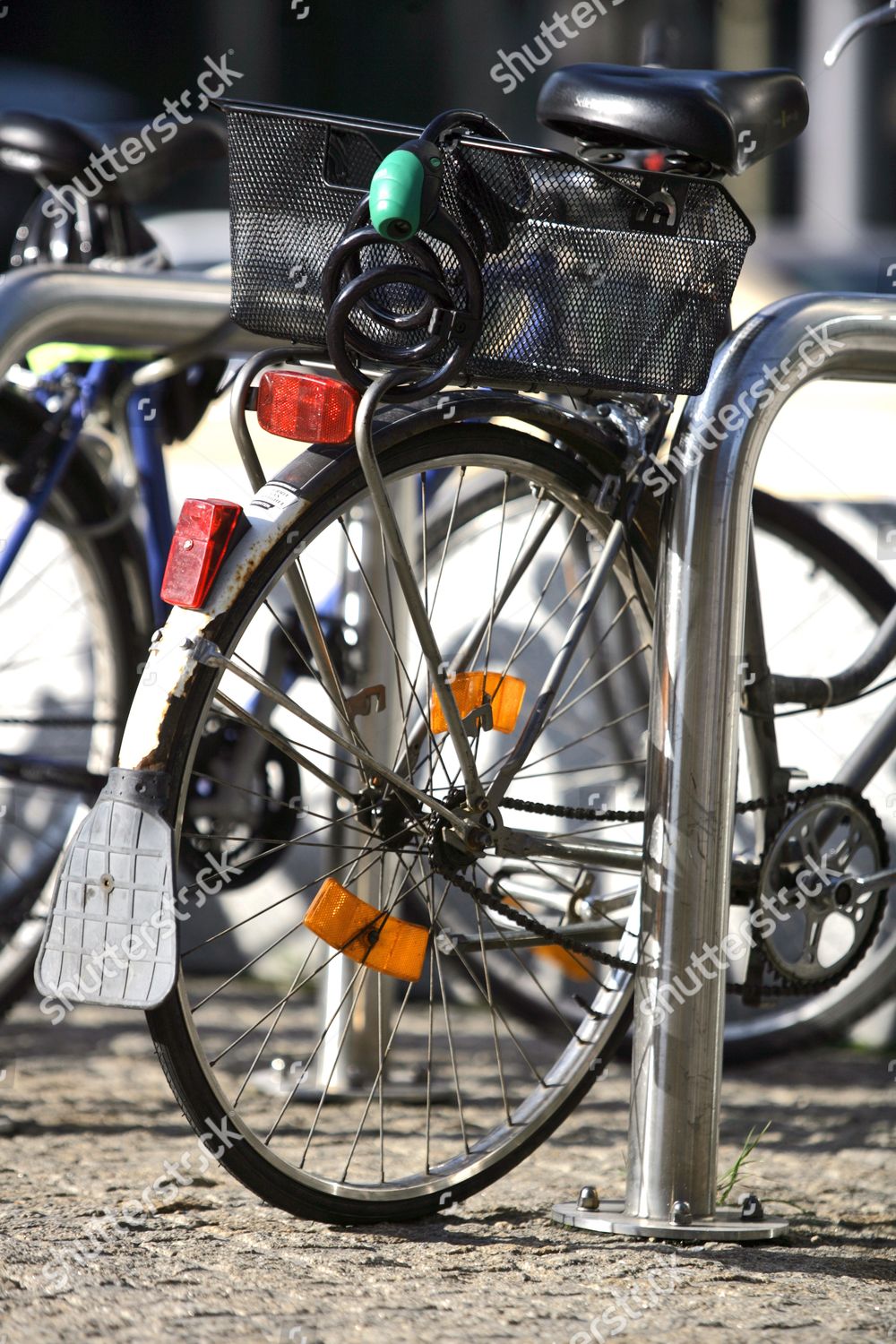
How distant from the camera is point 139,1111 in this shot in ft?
7.84

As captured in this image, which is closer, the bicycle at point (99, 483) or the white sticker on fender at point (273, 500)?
the white sticker on fender at point (273, 500)

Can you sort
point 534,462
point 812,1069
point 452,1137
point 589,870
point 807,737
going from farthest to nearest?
point 807,737, point 812,1069, point 452,1137, point 589,870, point 534,462

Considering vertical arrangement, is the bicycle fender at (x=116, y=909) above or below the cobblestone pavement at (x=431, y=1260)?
above

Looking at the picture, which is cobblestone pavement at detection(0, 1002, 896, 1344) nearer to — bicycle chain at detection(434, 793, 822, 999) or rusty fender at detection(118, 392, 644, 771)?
bicycle chain at detection(434, 793, 822, 999)

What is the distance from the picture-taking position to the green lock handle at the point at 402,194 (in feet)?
4.80

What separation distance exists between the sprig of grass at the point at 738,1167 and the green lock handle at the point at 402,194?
1197 millimetres

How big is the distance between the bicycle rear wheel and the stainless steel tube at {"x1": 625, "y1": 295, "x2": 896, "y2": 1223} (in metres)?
0.15

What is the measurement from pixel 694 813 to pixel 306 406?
64 centimetres

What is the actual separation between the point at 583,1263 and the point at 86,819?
735mm

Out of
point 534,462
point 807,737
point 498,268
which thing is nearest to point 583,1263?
point 534,462

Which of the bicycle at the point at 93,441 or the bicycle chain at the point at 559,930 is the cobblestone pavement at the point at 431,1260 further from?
the bicycle at the point at 93,441

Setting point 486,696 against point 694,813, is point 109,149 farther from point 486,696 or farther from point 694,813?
point 694,813

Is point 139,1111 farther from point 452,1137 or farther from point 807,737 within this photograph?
point 807,737

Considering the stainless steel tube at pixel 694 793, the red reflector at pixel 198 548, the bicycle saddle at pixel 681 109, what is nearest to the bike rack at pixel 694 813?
the stainless steel tube at pixel 694 793
